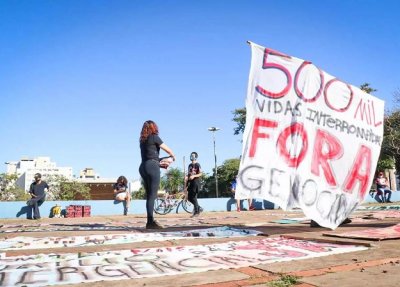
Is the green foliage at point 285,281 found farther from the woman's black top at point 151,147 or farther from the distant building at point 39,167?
the distant building at point 39,167

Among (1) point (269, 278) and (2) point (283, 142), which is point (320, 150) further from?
(1) point (269, 278)

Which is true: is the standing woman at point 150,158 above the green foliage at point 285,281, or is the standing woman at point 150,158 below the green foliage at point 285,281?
above

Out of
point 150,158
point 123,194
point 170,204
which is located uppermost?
point 150,158

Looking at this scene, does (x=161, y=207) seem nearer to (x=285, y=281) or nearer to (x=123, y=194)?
(x=123, y=194)

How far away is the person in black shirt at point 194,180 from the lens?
11.2 metres

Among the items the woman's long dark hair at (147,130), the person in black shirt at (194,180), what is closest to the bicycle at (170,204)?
the person in black shirt at (194,180)

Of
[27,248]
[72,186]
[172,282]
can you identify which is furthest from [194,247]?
[72,186]

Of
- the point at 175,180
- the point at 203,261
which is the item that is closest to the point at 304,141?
the point at 203,261

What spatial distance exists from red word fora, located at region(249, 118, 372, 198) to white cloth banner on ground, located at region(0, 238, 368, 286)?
109 cm

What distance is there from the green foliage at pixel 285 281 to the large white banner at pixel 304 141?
5.58 ft

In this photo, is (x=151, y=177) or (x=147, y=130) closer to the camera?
(x=151, y=177)

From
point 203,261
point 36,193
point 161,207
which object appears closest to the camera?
point 203,261

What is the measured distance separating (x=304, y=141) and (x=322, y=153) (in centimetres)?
35

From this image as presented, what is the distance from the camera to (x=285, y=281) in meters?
2.48
